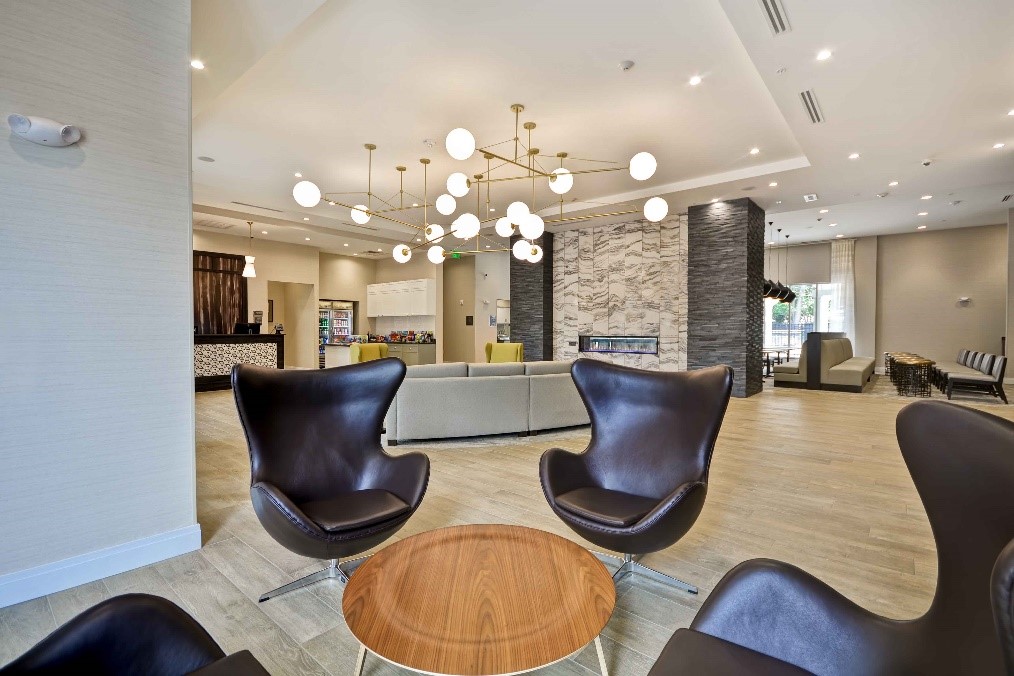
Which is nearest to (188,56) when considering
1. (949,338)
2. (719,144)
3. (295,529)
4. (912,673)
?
(295,529)

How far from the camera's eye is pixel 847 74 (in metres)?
3.82

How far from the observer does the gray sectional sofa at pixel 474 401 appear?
4.55m

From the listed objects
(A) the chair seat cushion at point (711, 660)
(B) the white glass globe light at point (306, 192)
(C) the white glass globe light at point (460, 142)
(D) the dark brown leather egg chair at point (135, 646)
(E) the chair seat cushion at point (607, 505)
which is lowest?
(E) the chair seat cushion at point (607, 505)

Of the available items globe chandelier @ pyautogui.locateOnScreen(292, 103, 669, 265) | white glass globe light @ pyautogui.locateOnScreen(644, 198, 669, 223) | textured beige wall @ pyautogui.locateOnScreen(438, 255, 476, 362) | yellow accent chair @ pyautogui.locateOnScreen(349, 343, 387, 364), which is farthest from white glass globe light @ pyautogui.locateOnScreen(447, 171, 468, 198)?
textured beige wall @ pyautogui.locateOnScreen(438, 255, 476, 362)

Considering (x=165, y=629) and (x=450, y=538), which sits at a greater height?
(x=165, y=629)

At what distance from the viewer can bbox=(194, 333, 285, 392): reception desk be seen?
8055 mm

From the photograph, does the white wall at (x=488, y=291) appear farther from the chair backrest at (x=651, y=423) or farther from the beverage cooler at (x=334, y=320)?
the chair backrest at (x=651, y=423)

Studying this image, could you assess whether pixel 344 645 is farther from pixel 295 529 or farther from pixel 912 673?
pixel 912 673

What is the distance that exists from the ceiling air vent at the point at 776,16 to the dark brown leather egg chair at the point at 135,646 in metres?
4.09

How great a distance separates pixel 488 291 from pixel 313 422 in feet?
32.2

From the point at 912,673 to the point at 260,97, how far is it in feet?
18.4

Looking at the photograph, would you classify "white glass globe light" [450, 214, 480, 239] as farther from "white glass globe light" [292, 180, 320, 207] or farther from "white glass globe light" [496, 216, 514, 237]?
"white glass globe light" [292, 180, 320, 207]

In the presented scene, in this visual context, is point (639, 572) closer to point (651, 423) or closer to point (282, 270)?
point (651, 423)

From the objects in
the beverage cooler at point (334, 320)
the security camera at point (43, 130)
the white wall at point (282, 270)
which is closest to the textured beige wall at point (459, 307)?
the beverage cooler at point (334, 320)
